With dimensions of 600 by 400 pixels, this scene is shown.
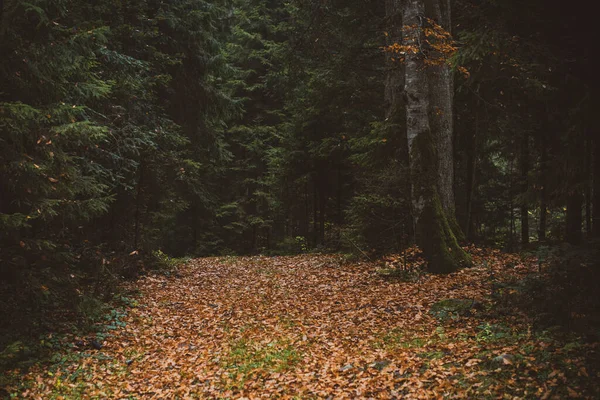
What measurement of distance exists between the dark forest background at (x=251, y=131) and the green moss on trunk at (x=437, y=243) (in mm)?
1543

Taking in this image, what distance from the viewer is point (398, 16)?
40.1ft

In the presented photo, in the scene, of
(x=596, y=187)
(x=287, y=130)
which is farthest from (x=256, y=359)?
(x=287, y=130)

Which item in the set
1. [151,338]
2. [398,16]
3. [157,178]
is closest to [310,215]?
[157,178]

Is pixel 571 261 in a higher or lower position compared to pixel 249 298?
higher

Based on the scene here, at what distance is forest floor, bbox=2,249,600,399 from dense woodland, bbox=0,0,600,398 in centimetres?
107

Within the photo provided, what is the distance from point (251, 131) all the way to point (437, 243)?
17310mm

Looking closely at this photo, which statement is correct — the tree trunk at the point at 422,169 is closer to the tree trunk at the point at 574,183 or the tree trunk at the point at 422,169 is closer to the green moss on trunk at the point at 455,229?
the green moss on trunk at the point at 455,229

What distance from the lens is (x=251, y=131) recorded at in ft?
80.4

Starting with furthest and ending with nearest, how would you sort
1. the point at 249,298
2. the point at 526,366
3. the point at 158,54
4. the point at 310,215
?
the point at 310,215 → the point at 158,54 → the point at 249,298 → the point at 526,366

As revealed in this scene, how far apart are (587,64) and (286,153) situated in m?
15.1

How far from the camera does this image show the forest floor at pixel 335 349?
4.46 metres

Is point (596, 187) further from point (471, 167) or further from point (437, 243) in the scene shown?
point (471, 167)

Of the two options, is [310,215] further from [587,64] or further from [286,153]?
[587,64]

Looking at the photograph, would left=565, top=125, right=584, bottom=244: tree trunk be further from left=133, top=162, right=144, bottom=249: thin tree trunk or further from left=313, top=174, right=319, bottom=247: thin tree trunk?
left=313, top=174, right=319, bottom=247: thin tree trunk
